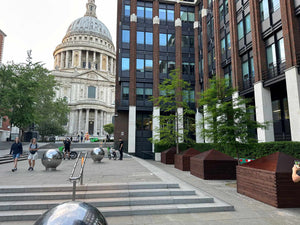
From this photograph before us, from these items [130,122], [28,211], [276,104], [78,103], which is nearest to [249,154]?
[276,104]

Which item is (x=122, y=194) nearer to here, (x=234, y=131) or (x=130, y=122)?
(x=234, y=131)

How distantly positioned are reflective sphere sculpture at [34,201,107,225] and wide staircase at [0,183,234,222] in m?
3.36

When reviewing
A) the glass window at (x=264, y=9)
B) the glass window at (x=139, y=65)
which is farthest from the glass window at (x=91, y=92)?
the glass window at (x=264, y=9)

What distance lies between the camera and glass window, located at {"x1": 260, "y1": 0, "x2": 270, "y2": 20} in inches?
711

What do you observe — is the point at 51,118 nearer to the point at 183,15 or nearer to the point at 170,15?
the point at 170,15

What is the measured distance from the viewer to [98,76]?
90.7 metres

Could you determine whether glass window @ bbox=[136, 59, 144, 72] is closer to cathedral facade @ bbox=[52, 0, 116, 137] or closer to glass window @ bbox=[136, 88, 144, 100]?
glass window @ bbox=[136, 88, 144, 100]

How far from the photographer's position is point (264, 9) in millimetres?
18469

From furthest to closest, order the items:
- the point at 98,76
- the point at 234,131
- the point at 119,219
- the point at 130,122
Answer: the point at 98,76 → the point at 130,122 → the point at 234,131 → the point at 119,219

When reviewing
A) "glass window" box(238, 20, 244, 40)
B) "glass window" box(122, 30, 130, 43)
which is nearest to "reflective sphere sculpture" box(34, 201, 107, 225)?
"glass window" box(238, 20, 244, 40)

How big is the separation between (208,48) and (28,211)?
29.0 meters

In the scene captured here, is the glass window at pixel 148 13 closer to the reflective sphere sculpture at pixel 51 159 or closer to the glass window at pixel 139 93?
the glass window at pixel 139 93

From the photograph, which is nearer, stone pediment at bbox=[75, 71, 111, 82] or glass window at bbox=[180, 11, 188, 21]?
glass window at bbox=[180, 11, 188, 21]

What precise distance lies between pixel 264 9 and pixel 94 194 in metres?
21.3
